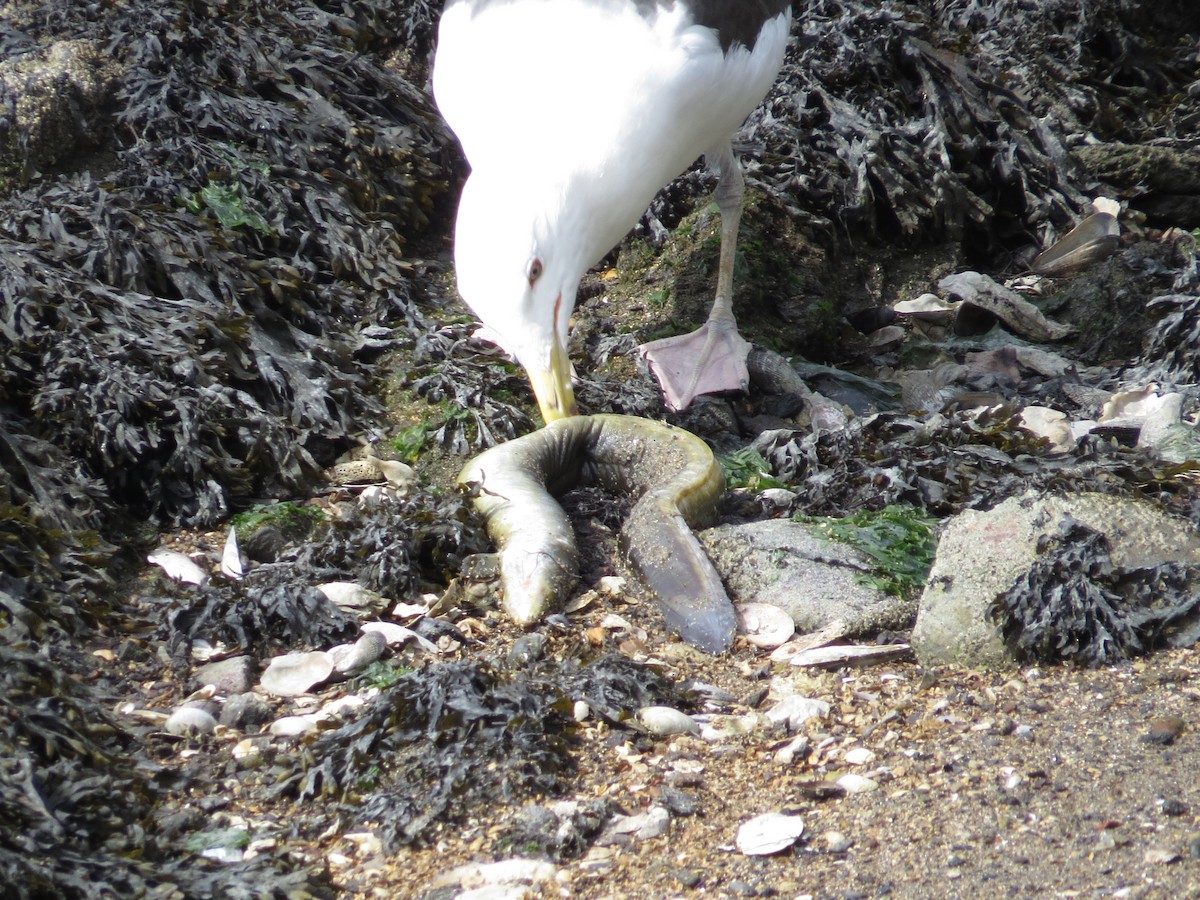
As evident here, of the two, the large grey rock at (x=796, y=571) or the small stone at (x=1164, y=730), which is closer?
the small stone at (x=1164, y=730)

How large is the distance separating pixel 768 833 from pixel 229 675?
1465 mm

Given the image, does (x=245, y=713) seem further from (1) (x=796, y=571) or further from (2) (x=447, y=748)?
(1) (x=796, y=571)

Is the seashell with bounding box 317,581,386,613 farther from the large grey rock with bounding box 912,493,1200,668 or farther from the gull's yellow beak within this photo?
the large grey rock with bounding box 912,493,1200,668

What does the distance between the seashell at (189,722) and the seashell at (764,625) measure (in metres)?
1.40

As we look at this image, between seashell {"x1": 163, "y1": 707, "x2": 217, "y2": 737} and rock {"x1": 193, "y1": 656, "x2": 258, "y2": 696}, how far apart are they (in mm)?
169

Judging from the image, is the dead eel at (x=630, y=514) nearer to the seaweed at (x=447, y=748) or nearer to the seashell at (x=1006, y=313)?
the seaweed at (x=447, y=748)

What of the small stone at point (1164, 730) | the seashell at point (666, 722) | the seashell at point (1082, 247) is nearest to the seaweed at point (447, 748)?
the seashell at point (666, 722)

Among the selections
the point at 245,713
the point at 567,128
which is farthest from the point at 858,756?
the point at 567,128

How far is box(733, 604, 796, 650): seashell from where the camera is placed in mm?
3268

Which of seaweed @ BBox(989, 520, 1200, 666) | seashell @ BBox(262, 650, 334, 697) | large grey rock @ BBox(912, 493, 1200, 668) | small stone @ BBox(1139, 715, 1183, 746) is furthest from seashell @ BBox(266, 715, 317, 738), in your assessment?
small stone @ BBox(1139, 715, 1183, 746)

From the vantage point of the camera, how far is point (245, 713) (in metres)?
2.91

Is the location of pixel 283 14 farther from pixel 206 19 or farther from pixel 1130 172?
pixel 1130 172

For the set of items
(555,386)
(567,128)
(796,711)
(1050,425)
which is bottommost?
(1050,425)

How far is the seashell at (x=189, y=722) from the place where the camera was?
111 inches
